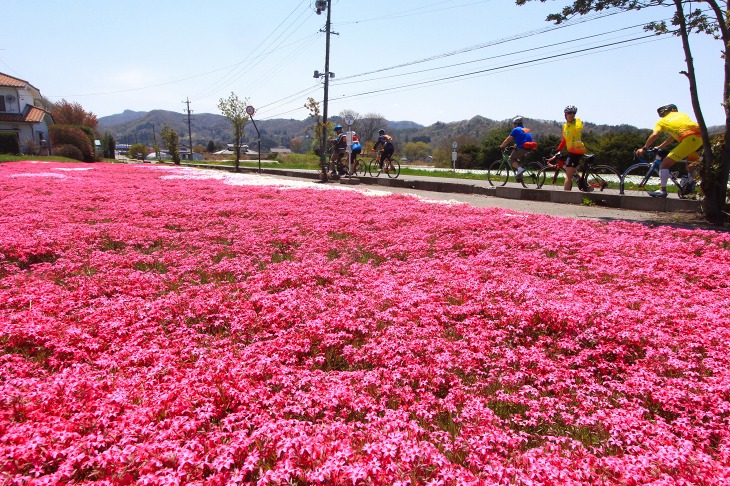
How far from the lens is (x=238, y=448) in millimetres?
2066

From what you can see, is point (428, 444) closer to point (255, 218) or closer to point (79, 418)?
point (79, 418)

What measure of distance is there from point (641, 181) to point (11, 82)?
7250cm

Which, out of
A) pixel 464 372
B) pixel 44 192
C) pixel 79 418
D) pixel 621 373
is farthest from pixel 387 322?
pixel 44 192

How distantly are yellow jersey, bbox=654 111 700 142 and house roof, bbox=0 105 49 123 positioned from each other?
224ft

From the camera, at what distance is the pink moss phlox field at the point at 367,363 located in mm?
2000

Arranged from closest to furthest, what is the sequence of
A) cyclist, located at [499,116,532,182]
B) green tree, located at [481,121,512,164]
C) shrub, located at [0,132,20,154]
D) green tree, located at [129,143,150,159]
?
cyclist, located at [499,116,532,182], green tree, located at [481,121,512,164], shrub, located at [0,132,20,154], green tree, located at [129,143,150,159]

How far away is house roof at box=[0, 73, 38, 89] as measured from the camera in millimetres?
56844

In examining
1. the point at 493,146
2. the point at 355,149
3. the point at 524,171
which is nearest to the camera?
the point at 524,171

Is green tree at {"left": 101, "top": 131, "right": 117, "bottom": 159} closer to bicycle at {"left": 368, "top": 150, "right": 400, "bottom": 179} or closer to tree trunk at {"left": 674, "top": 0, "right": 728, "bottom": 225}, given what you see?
bicycle at {"left": 368, "top": 150, "right": 400, "bottom": 179}

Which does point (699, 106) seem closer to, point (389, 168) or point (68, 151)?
point (389, 168)

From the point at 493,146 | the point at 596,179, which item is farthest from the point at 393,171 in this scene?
the point at 493,146

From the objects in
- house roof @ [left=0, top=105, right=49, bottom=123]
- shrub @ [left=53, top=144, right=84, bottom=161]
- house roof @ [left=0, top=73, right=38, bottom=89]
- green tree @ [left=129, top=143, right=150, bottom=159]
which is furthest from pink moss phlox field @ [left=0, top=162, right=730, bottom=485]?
green tree @ [left=129, top=143, right=150, bottom=159]

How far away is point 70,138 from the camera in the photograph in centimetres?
5106

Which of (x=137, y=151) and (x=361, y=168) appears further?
(x=137, y=151)
